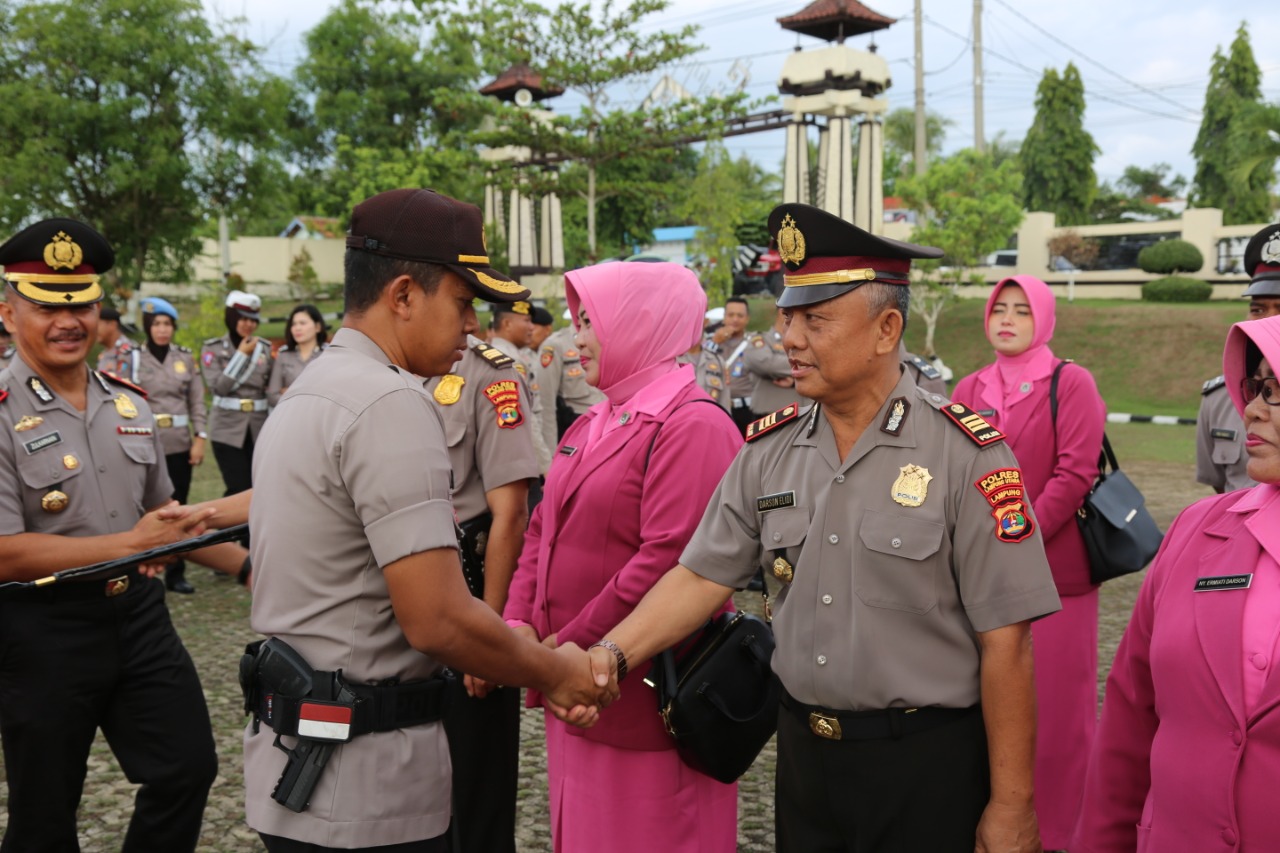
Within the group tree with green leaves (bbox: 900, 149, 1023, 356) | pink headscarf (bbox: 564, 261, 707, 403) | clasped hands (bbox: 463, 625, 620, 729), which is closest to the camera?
clasped hands (bbox: 463, 625, 620, 729)

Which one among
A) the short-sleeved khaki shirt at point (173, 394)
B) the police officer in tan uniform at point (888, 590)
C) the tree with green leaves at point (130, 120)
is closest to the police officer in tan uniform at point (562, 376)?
the short-sleeved khaki shirt at point (173, 394)

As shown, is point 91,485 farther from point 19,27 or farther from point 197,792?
point 19,27

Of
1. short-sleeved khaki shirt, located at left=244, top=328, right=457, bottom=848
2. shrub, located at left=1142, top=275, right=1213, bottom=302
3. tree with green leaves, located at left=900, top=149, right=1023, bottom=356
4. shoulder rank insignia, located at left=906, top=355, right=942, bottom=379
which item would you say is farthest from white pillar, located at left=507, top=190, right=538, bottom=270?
short-sleeved khaki shirt, located at left=244, top=328, right=457, bottom=848

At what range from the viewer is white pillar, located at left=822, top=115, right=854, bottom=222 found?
114ft

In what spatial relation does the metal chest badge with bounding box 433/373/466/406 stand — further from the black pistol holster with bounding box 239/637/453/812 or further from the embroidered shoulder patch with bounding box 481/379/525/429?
the black pistol holster with bounding box 239/637/453/812

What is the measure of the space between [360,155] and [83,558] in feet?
121

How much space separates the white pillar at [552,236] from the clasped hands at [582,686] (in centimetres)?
3897

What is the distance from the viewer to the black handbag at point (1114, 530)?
169 inches

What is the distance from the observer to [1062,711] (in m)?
4.32

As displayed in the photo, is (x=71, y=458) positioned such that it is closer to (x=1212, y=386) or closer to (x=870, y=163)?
(x=1212, y=386)

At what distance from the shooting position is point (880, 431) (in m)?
2.55

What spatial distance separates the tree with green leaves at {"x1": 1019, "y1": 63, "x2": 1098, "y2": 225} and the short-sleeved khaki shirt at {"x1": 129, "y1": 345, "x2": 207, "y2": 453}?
40.5 m

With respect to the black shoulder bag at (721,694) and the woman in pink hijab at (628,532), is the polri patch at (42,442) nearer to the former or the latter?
the woman in pink hijab at (628,532)

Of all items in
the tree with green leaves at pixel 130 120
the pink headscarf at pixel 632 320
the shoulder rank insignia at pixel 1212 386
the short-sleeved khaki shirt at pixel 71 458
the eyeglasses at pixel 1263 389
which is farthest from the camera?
the tree with green leaves at pixel 130 120
